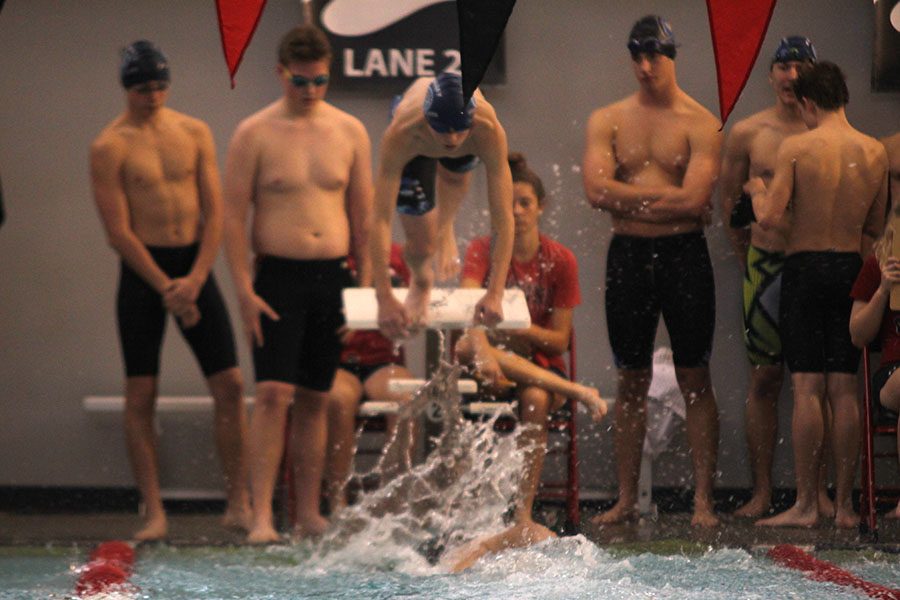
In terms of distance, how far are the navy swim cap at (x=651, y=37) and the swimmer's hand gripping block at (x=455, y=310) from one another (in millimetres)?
553

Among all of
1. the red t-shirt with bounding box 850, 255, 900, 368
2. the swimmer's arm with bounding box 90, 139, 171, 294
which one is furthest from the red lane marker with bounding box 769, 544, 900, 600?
the swimmer's arm with bounding box 90, 139, 171, 294

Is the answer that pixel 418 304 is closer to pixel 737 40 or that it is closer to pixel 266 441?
pixel 266 441

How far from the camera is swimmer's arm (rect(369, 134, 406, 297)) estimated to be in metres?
2.97

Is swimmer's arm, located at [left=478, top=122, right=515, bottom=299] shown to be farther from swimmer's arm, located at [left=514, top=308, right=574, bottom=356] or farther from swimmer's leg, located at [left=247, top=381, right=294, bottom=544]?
swimmer's leg, located at [left=247, top=381, right=294, bottom=544]

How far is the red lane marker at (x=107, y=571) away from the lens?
2.73 m

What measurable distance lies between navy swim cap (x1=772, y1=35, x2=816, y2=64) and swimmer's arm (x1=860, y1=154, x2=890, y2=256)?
259 mm

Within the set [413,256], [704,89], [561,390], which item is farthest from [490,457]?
[704,89]

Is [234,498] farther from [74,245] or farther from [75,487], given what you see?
[74,245]

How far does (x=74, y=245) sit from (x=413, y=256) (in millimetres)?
975

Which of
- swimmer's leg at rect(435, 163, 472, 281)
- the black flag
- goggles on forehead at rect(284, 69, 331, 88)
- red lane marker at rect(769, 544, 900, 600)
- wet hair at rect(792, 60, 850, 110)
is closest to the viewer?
the black flag

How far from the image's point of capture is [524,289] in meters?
3.36

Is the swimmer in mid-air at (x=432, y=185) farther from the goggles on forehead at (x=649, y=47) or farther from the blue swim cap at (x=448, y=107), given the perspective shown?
the goggles on forehead at (x=649, y=47)

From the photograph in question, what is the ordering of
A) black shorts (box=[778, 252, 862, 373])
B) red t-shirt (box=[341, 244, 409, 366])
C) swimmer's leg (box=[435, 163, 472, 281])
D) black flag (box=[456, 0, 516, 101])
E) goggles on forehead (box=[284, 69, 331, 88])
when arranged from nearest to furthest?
black flag (box=[456, 0, 516, 101]) → swimmer's leg (box=[435, 163, 472, 281]) → black shorts (box=[778, 252, 862, 373]) → goggles on forehead (box=[284, 69, 331, 88]) → red t-shirt (box=[341, 244, 409, 366])

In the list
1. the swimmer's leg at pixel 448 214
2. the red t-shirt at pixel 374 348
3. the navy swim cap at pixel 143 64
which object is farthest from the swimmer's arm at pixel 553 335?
the navy swim cap at pixel 143 64
